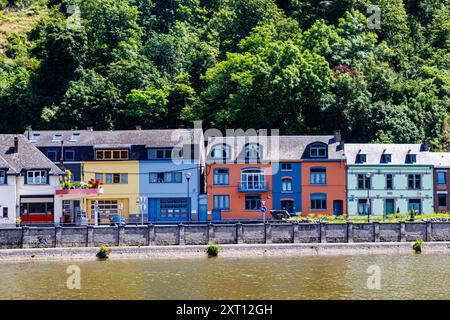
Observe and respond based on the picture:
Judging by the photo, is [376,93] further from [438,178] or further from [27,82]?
[27,82]

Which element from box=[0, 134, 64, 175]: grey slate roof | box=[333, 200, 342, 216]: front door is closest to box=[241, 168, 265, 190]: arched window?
box=[333, 200, 342, 216]: front door

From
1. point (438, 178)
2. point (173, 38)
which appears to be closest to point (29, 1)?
point (173, 38)

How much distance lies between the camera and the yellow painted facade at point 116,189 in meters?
88.3

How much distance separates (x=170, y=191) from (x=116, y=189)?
481 cm

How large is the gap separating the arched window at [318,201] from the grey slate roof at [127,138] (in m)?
11.3

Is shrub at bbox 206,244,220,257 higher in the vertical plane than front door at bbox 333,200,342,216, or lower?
lower

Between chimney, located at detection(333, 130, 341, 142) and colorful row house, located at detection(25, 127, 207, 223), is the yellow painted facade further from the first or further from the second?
chimney, located at detection(333, 130, 341, 142)

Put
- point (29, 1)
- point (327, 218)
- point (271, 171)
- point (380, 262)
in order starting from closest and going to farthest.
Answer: point (380, 262), point (327, 218), point (271, 171), point (29, 1)

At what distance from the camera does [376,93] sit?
105 metres

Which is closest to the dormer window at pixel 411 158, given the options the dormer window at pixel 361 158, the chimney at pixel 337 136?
the dormer window at pixel 361 158

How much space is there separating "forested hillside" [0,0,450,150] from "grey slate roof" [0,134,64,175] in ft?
61.1

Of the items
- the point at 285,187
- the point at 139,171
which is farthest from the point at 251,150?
the point at 139,171

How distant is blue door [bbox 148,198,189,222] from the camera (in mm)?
88062

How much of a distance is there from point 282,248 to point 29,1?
3411 inches
